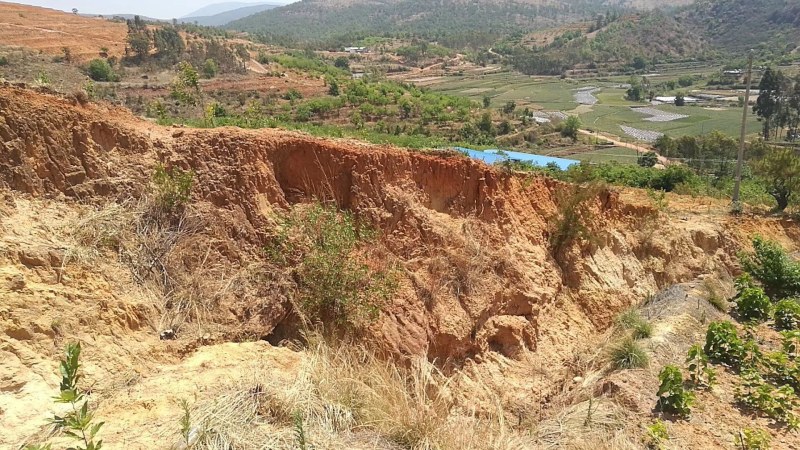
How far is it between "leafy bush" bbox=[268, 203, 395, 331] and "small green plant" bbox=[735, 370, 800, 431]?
574 centimetres

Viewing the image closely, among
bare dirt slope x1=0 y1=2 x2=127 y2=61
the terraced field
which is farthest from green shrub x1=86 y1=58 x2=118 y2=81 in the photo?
the terraced field

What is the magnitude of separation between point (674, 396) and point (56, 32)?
60.5 metres

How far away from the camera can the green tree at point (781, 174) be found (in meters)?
16.3

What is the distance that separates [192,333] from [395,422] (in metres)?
3.27

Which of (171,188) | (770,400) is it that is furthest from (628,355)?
(171,188)

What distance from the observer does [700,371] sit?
8.37 meters

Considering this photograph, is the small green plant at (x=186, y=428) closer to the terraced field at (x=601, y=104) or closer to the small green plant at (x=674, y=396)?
the small green plant at (x=674, y=396)

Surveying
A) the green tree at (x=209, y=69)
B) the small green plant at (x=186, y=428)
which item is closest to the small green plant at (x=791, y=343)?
the small green plant at (x=186, y=428)

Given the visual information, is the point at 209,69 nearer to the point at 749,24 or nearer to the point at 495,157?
the point at 495,157

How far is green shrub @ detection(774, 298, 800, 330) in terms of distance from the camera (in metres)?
10.2

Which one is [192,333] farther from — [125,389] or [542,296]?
[542,296]

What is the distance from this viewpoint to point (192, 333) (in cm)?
690

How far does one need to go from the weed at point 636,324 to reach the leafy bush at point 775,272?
3.59 m

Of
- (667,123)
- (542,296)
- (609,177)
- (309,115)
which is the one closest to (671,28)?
(667,123)
